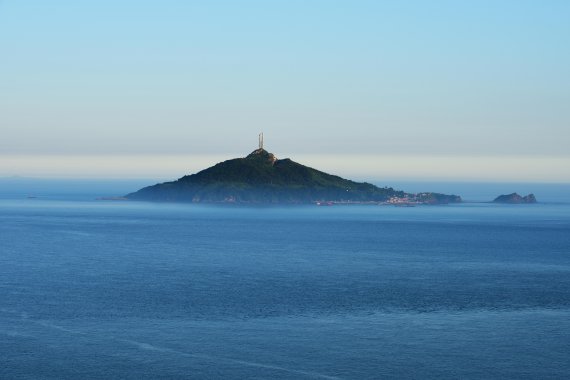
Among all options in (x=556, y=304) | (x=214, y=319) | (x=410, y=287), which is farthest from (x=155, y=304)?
(x=556, y=304)

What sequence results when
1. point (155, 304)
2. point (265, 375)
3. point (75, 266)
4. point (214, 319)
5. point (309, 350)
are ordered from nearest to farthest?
1. point (265, 375)
2. point (309, 350)
3. point (214, 319)
4. point (155, 304)
5. point (75, 266)

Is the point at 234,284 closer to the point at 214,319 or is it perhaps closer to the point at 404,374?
the point at 214,319

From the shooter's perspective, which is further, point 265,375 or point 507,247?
point 507,247

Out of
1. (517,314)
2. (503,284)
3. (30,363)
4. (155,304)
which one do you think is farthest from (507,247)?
(30,363)

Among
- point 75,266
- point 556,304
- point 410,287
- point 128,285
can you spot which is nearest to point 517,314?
point 556,304

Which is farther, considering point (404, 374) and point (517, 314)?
point (517, 314)

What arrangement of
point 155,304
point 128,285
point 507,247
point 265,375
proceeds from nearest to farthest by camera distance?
point 265,375 → point 155,304 → point 128,285 → point 507,247

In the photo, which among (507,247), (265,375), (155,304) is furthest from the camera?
(507,247)

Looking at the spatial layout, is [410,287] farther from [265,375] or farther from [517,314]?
[265,375]

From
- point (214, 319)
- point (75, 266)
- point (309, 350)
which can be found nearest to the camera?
point (309, 350)
